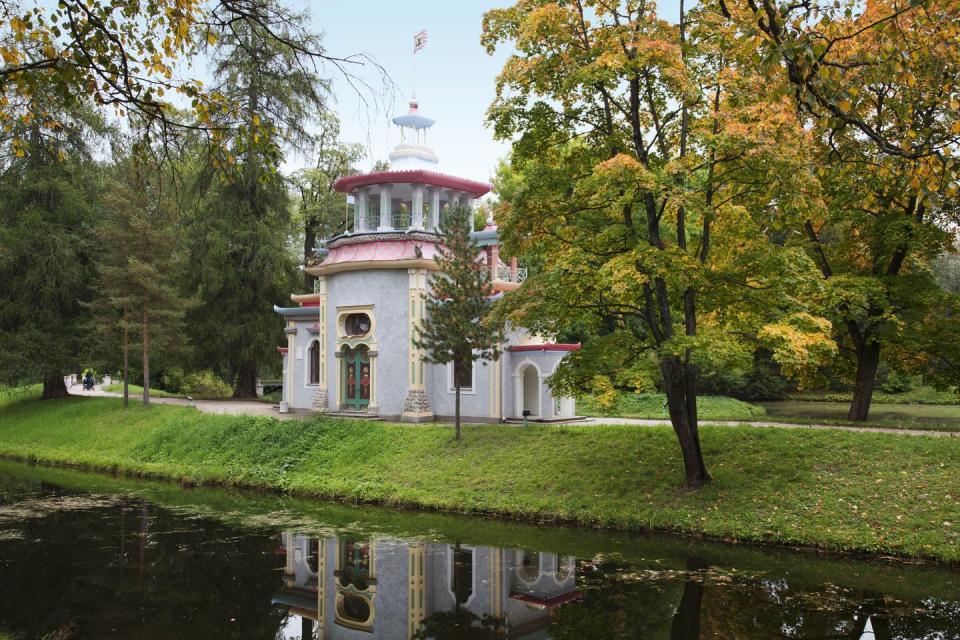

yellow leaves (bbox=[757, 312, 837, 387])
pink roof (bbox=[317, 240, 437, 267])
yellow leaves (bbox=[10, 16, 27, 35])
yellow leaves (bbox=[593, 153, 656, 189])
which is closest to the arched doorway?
pink roof (bbox=[317, 240, 437, 267])

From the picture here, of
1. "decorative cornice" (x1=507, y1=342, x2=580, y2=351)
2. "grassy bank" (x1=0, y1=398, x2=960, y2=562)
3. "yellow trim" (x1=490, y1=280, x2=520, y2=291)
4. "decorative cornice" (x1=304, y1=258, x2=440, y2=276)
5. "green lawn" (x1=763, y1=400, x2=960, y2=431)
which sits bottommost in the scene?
"grassy bank" (x1=0, y1=398, x2=960, y2=562)

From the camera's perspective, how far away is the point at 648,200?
46.0 feet

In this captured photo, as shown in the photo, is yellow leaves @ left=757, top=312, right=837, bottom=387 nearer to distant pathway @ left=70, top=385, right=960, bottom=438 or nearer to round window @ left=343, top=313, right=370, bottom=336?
distant pathway @ left=70, top=385, right=960, bottom=438

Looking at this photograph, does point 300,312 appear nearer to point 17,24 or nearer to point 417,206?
point 417,206

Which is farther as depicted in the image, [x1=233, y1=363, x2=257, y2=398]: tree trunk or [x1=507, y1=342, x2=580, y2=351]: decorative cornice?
[x1=233, y1=363, x2=257, y2=398]: tree trunk

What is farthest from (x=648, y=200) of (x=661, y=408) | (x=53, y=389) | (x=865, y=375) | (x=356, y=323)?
(x=53, y=389)

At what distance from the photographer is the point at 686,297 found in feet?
46.6

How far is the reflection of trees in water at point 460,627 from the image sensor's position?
8.92 meters

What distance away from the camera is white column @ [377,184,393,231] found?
936 inches

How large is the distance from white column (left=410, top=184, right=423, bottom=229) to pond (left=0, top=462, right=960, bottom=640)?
1082cm

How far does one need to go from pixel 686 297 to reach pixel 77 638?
35.6ft

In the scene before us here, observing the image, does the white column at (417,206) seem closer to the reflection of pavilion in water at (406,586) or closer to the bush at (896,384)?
the reflection of pavilion in water at (406,586)

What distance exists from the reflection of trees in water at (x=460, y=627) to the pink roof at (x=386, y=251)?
14.1 meters

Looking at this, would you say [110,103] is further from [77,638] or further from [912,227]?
[912,227]
